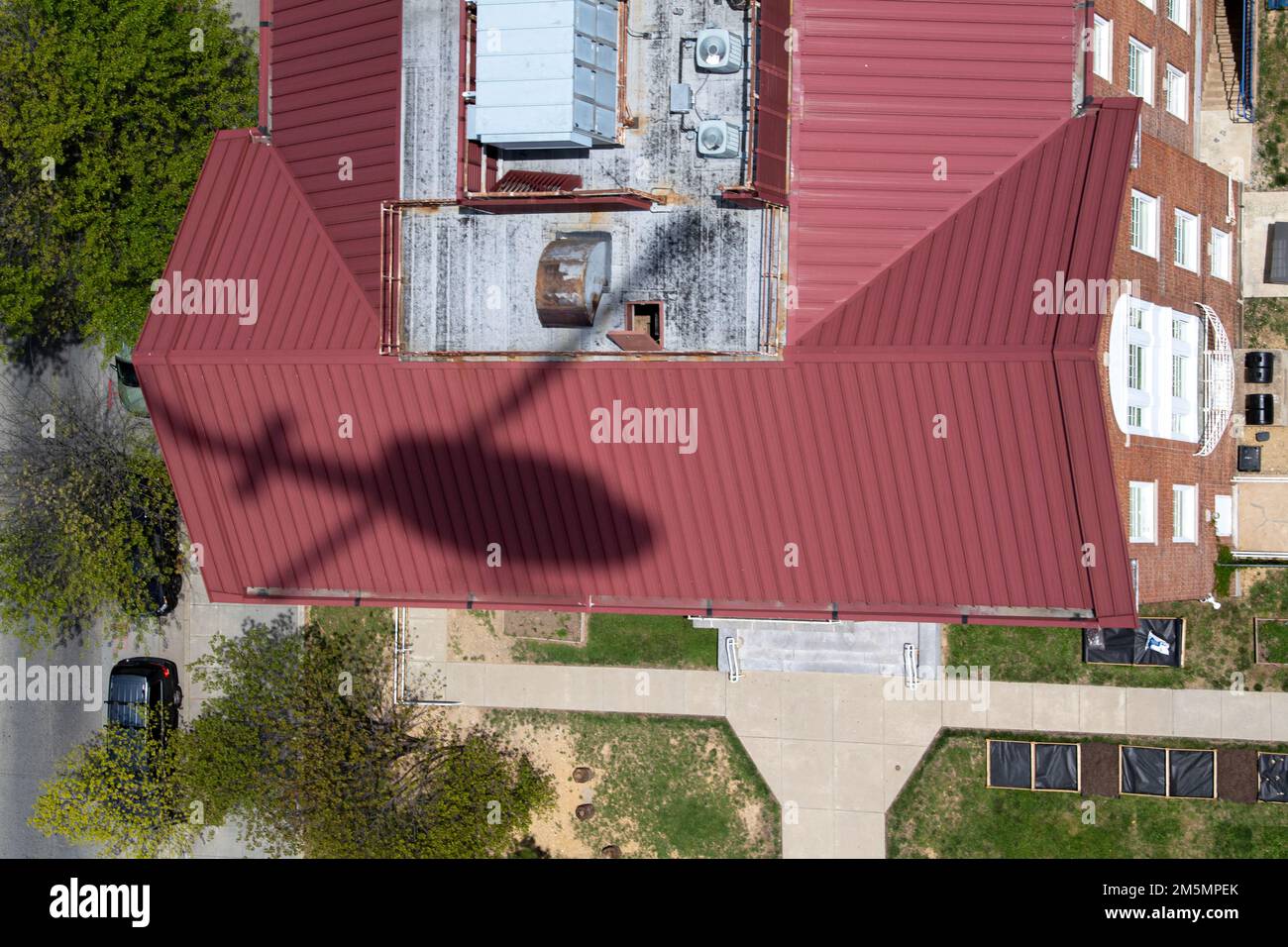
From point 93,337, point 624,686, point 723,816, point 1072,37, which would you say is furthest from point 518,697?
point 1072,37

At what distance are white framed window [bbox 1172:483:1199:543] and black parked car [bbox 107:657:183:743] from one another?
110 ft

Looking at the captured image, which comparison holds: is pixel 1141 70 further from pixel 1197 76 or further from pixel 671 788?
pixel 671 788

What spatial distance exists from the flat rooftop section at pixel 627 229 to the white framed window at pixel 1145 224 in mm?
9982

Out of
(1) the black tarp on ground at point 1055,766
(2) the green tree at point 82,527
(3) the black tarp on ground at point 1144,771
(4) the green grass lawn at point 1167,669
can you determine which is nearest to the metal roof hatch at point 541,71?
(2) the green tree at point 82,527

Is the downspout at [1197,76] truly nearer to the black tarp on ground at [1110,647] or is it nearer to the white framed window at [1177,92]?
the white framed window at [1177,92]

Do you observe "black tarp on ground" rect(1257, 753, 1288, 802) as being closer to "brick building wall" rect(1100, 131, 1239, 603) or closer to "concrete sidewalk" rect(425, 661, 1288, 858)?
"concrete sidewalk" rect(425, 661, 1288, 858)

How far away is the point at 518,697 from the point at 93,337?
67.8 ft

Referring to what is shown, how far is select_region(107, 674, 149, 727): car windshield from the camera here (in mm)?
39625

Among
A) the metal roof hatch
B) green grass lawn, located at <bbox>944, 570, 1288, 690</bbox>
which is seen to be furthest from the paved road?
green grass lawn, located at <bbox>944, 570, 1288, 690</bbox>

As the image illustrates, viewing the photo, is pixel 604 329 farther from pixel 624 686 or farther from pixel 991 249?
pixel 624 686

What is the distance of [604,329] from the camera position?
82.1 feet

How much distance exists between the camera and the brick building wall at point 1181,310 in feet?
86.3

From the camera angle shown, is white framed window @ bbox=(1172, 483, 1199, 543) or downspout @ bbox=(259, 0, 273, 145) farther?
white framed window @ bbox=(1172, 483, 1199, 543)

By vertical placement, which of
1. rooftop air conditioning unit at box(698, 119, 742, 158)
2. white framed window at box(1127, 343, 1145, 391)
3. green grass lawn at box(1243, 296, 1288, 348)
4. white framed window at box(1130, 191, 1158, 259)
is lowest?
white framed window at box(1127, 343, 1145, 391)
